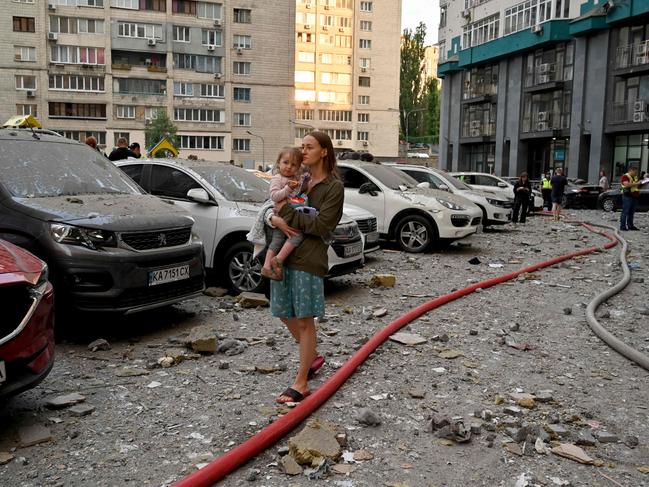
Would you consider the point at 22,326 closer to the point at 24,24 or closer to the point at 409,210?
the point at 409,210

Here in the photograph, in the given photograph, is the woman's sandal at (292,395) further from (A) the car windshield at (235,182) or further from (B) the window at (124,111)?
(B) the window at (124,111)

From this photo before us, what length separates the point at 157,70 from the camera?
67375 millimetres

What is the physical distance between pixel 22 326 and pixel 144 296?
2234 millimetres

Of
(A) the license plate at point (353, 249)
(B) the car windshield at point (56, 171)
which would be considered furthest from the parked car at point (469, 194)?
(B) the car windshield at point (56, 171)

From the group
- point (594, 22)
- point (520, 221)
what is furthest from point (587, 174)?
point (520, 221)

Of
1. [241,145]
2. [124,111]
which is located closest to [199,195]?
[124,111]

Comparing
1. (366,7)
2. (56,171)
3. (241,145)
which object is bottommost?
(56,171)

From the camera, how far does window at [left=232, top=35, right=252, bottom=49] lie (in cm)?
7119

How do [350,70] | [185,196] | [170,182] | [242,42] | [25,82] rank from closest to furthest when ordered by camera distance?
[185,196] → [170,182] → [25,82] → [242,42] → [350,70]

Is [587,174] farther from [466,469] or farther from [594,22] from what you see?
[466,469]

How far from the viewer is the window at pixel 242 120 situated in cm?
7231

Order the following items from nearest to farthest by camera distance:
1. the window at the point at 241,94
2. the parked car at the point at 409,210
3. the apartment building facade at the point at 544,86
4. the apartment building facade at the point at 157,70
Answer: the parked car at the point at 409,210
the apartment building facade at the point at 544,86
the apartment building facade at the point at 157,70
the window at the point at 241,94

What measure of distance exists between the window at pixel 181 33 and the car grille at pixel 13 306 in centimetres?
6957

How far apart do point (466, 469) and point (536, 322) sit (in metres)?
3.99
